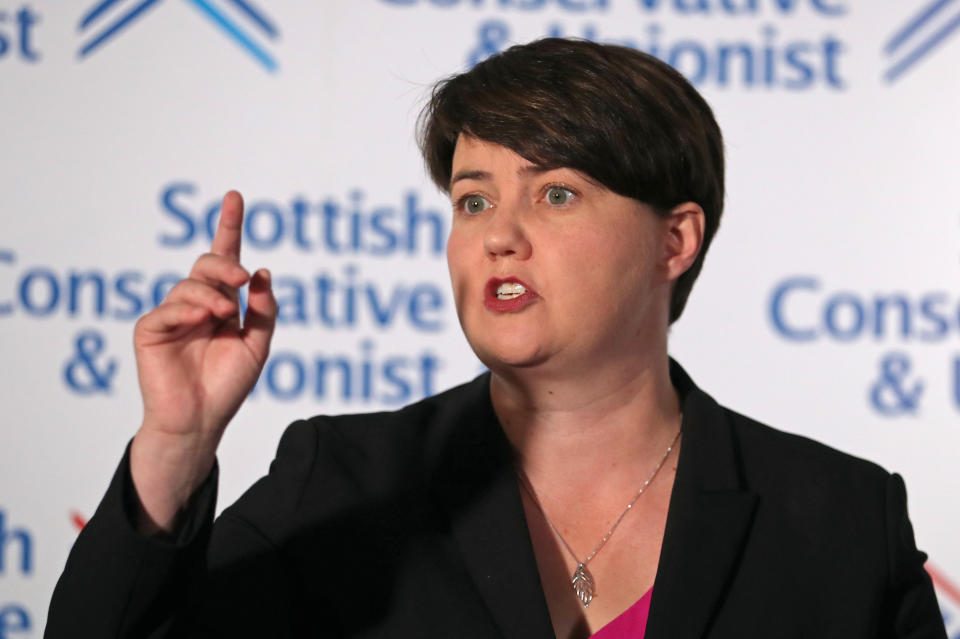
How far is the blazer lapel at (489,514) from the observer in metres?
1.23

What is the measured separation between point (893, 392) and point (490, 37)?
1.27 metres

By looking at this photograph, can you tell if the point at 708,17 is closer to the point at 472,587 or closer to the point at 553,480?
the point at 553,480

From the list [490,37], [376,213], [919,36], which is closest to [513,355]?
[376,213]

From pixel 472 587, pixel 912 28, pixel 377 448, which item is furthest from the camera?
pixel 912 28

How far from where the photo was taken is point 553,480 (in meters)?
1.43

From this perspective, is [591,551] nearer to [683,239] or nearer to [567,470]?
[567,470]

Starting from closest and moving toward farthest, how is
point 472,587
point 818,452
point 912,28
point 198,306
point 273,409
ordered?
point 198,306
point 472,587
point 818,452
point 273,409
point 912,28

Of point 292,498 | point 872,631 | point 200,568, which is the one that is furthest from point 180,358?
point 872,631

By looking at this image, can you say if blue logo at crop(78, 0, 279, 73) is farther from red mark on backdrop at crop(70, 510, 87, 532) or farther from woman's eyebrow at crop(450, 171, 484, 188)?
woman's eyebrow at crop(450, 171, 484, 188)

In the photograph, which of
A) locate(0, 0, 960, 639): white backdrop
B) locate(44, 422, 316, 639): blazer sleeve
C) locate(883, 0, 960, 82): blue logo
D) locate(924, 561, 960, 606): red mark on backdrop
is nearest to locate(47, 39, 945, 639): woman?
locate(44, 422, 316, 639): blazer sleeve

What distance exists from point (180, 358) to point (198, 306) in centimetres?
7

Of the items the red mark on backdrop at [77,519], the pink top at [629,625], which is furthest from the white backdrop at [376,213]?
the pink top at [629,625]

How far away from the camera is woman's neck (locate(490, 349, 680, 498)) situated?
139 cm

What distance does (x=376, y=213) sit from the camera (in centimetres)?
238
